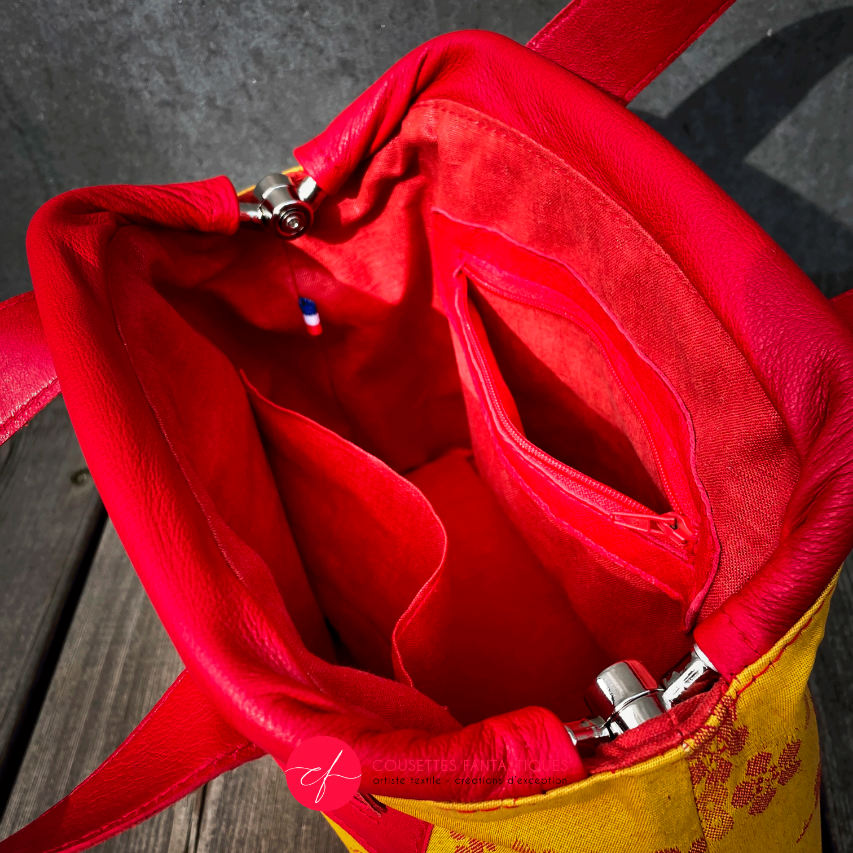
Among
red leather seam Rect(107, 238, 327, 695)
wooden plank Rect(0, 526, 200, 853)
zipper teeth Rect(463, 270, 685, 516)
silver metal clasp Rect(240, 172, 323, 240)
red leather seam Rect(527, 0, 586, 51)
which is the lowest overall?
wooden plank Rect(0, 526, 200, 853)

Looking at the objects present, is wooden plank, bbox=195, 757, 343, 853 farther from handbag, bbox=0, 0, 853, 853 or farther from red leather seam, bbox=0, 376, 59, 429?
red leather seam, bbox=0, 376, 59, 429

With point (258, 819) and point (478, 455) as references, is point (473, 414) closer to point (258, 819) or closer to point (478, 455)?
point (478, 455)

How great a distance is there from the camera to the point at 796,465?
1.11ft

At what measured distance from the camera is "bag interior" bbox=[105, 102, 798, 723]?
1.30ft

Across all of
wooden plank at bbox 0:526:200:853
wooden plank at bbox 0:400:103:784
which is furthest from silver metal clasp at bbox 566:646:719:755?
wooden plank at bbox 0:400:103:784

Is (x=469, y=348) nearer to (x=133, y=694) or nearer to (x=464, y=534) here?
(x=464, y=534)

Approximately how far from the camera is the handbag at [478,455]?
0.97 ft

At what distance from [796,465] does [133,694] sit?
0.65 meters

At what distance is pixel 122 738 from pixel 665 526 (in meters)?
0.57

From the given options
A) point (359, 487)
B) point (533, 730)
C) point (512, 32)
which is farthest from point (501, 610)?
point (512, 32)

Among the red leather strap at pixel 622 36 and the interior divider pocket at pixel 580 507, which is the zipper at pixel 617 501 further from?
the red leather strap at pixel 622 36

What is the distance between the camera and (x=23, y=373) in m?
0.42

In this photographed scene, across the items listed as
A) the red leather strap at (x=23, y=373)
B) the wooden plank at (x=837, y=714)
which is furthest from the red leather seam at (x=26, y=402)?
the wooden plank at (x=837, y=714)

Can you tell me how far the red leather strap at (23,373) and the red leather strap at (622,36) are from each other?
397mm
